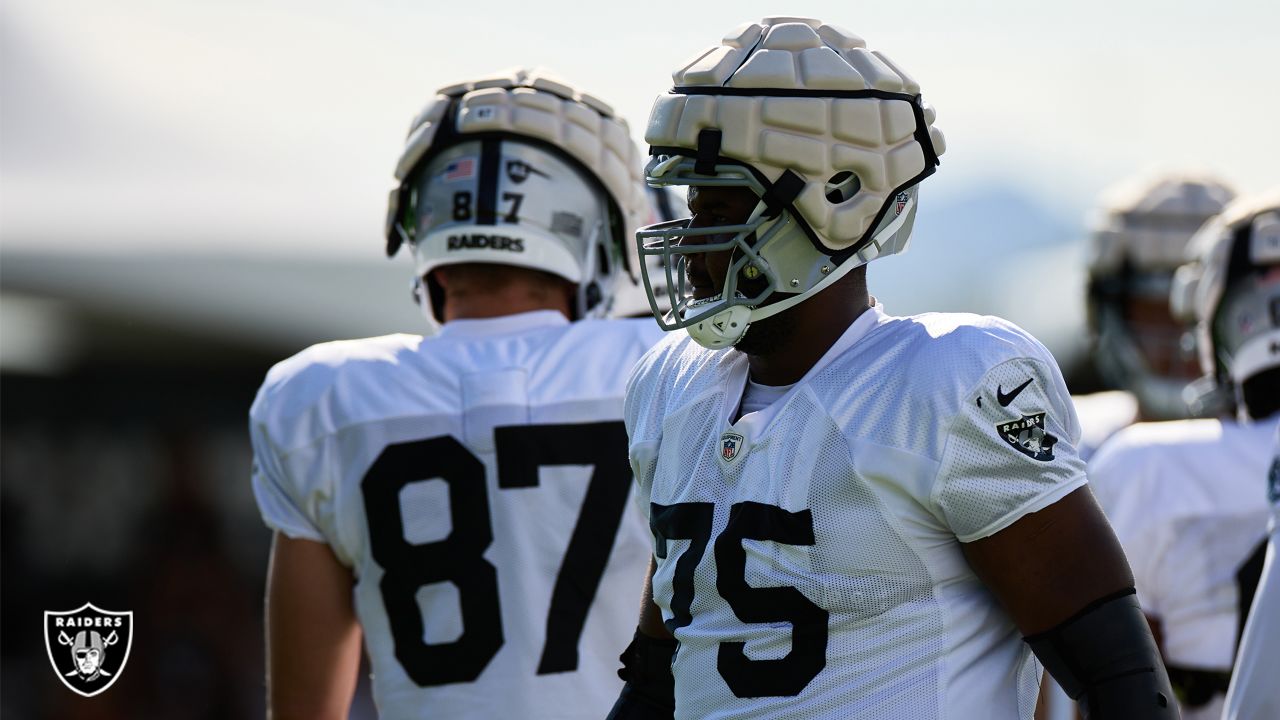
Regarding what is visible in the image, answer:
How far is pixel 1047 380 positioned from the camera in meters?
2.34

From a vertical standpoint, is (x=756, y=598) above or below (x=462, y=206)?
below

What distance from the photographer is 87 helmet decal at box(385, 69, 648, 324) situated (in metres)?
3.67

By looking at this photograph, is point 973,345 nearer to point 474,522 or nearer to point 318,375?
point 474,522

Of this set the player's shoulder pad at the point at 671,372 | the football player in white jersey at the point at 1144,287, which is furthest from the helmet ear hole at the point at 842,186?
the football player in white jersey at the point at 1144,287

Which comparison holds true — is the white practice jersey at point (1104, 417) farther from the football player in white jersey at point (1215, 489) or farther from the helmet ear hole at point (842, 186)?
the helmet ear hole at point (842, 186)

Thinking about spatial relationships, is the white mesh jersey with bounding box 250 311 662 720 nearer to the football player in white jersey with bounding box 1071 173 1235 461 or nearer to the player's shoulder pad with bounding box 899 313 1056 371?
the player's shoulder pad with bounding box 899 313 1056 371

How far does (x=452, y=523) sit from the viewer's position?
342cm

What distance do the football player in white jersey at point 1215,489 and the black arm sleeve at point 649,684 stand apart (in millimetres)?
2089

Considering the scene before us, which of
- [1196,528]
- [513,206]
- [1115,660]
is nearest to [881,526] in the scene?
[1115,660]

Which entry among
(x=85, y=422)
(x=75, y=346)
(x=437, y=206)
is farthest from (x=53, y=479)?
(x=437, y=206)

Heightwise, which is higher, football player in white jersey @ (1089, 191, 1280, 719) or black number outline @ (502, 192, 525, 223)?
black number outline @ (502, 192, 525, 223)
